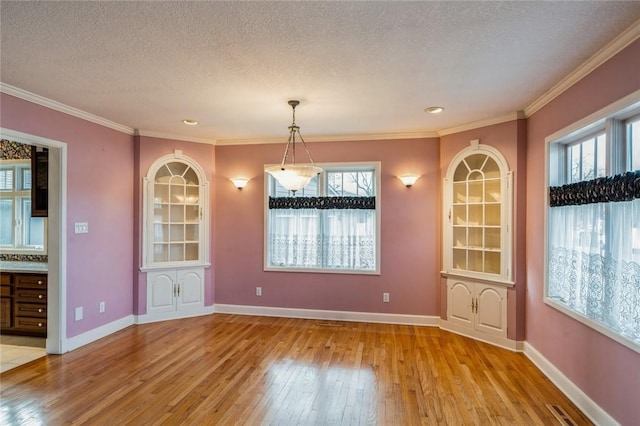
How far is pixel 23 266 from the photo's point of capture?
4.23 m

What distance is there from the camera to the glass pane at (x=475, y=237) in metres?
4.25

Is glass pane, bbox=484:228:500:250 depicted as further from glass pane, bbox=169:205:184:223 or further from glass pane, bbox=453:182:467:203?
glass pane, bbox=169:205:184:223

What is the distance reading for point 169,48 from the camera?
2.39 metres

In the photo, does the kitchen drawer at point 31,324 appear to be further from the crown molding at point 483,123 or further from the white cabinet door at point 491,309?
the crown molding at point 483,123

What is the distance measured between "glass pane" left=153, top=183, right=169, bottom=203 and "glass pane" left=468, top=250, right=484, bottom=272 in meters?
4.16

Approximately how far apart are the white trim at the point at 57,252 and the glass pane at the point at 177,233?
1.42 m

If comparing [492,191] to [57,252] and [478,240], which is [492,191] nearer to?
→ [478,240]

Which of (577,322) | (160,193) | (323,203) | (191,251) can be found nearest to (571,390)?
(577,322)

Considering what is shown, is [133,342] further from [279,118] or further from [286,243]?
[279,118]

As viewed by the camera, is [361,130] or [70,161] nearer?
[70,161]

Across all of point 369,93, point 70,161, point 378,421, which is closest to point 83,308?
point 70,161


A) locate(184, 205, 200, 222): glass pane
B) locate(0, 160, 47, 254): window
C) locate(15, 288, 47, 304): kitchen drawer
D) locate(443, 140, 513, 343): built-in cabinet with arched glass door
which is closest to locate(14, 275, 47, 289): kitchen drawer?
locate(15, 288, 47, 304): kitchen drawer

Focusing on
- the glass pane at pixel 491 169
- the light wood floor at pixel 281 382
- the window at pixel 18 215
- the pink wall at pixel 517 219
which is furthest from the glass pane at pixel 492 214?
the window at pixel 18 215

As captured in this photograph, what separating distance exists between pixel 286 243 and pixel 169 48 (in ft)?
10.6
